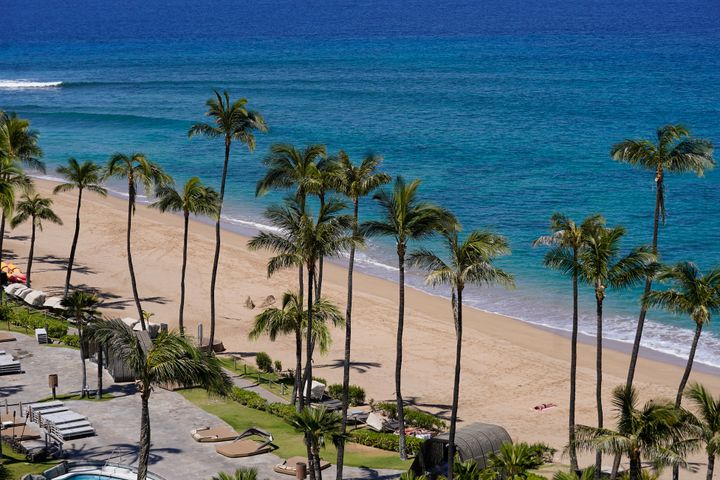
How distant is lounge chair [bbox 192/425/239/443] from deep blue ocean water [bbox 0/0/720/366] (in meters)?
24.8

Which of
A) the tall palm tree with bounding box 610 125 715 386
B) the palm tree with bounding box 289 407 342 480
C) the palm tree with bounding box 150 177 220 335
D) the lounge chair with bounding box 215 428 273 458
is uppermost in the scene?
the tall palm tree with bounding box 610 125 715 386

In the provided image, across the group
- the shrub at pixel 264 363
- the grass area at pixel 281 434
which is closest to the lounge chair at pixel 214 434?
the grass area at pixel 281 434

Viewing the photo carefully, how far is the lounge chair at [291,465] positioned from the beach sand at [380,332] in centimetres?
965

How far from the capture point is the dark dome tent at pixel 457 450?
32.3 m

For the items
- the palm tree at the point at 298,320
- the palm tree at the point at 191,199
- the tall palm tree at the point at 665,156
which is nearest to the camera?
the tall palm tree at the point at 665,156

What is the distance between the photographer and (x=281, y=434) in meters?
35.7

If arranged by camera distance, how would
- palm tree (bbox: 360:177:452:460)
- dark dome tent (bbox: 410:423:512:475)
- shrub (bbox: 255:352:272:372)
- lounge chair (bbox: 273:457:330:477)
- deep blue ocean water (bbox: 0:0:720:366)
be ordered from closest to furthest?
lounge chair (bbox: 273:457:330:477), dark dome tent (bbox: 410:423:512:475), palm tree (bbox: 360:177:452:460), shrub (bbox: 255:352:272:372), deep blue ocean water (bbox: 0:0:720:366)

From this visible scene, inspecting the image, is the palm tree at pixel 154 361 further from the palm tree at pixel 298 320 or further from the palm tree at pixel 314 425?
the palm tree at pixel 298 320

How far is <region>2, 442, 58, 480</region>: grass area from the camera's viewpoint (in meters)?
30.8

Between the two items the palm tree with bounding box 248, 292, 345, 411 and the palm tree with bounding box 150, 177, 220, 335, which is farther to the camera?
the palm tree with bounding box 150, 177, 220, 335

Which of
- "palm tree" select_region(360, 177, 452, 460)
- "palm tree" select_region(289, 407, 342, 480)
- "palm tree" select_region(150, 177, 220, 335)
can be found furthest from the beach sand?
"palm tree" select_region(289, 407, 342, 480)

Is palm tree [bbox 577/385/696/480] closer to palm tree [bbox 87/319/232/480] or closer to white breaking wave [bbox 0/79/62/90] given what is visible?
palm tree [bbox 87/319/232/480]

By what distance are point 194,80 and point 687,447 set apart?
128 metres

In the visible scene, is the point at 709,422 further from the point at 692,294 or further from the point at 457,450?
the point at 457,450
